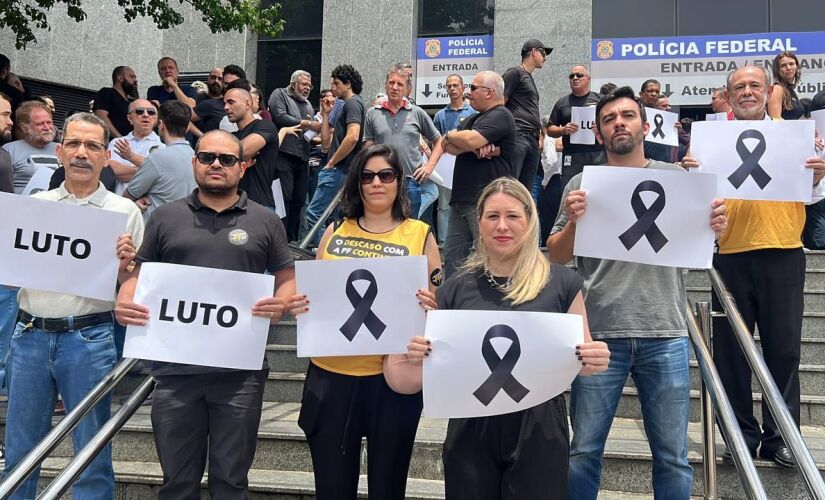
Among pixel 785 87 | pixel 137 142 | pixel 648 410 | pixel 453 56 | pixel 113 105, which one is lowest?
pixel 648 410

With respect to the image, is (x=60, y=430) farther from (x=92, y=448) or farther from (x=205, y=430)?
(x=205, y=430)

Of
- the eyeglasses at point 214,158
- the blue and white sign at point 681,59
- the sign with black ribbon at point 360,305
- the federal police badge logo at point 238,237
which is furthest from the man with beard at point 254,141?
the blue and white sign at point 681,59

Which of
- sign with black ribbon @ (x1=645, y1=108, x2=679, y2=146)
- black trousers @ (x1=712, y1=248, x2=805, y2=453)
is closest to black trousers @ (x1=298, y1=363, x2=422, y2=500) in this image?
black trousers @ (x1=712, y1=248, x2=805, y2=453)

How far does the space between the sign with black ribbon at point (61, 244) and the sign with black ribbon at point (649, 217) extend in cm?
219

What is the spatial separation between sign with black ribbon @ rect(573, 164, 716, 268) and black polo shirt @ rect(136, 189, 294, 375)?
1428 millimetres

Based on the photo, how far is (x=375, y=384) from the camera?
3420 millimetres

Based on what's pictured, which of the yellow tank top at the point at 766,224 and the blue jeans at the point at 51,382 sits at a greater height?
the yellow tank top at the point at 766,224

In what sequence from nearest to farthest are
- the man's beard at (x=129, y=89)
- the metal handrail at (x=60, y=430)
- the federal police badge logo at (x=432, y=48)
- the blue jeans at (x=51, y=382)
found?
1. the metal handrail at (x=60, y=430)
2. the blue jeans at (x=51, y=382)
3. the man's beard at (x=129, y=89)
4. the federal police badge logo at (x=432, y=48)

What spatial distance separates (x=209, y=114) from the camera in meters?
8.23

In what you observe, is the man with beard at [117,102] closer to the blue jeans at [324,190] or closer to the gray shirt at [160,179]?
the blue jeans at [324,190]

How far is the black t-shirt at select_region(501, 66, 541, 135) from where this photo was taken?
623 centimetres

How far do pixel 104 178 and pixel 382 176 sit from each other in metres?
2.61

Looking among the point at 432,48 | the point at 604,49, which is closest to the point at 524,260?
the point at 432,48

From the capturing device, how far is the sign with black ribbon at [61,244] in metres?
3.66
